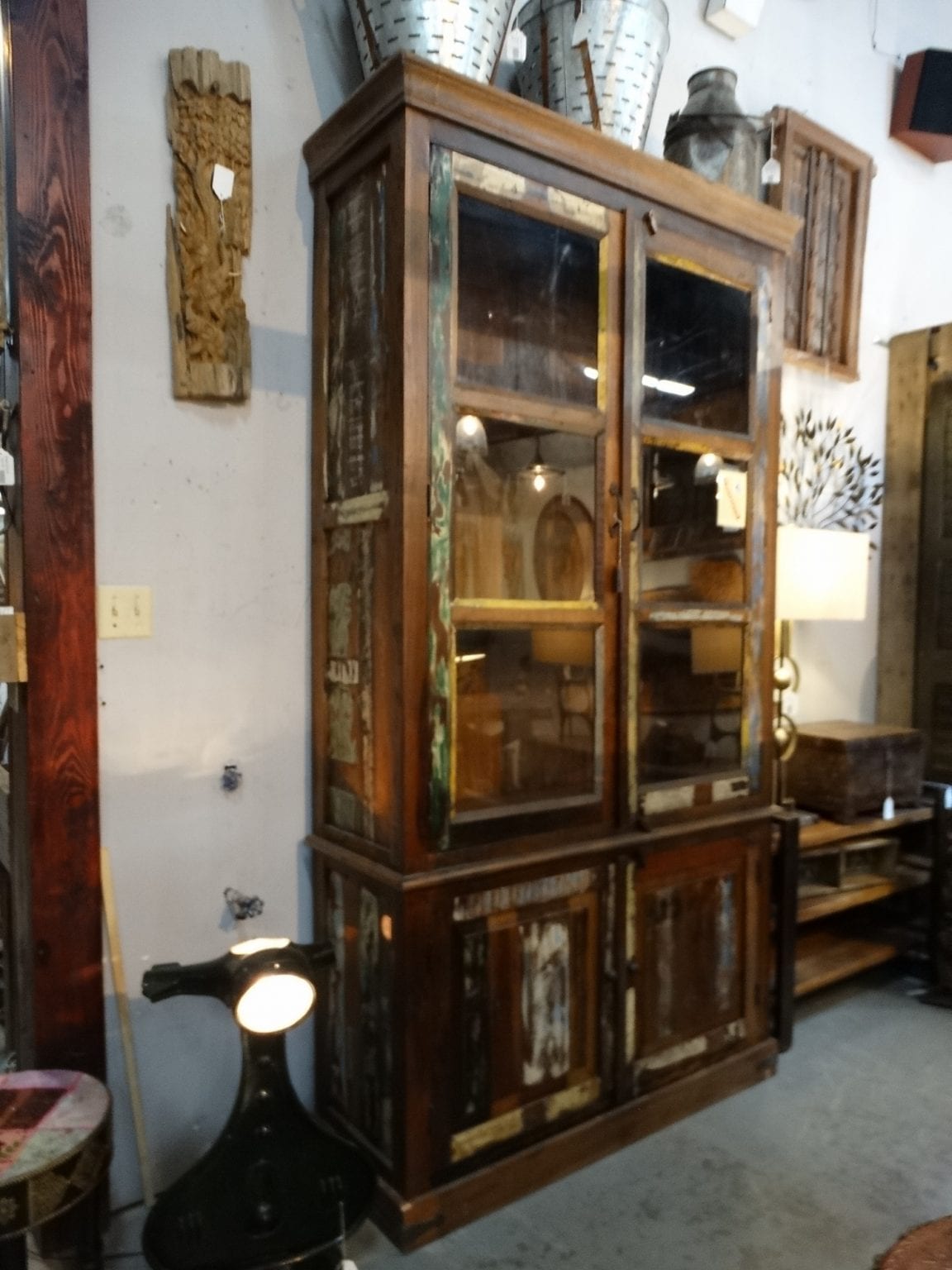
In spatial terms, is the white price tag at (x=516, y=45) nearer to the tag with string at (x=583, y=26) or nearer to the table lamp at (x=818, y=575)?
the tag with string at (x=583, y=26)

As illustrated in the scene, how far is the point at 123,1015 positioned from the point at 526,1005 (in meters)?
0.81

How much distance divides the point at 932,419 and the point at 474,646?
2.35 meters

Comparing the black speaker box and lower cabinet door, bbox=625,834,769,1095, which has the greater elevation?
the black speaker box

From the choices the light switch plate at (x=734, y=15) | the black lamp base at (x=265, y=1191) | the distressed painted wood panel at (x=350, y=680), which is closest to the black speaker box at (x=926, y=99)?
the light switch plate at (x=734, y=15)

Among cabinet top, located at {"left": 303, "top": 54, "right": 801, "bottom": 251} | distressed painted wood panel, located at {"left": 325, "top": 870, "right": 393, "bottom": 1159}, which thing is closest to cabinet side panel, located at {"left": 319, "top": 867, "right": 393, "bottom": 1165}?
distressed painted wood panel, located at {"left": 325, "top": 870, "right": 393, "bottom": 1159}

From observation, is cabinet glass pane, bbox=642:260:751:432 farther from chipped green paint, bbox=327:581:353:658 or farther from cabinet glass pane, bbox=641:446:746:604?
chipped green paint, bbox=327:581:353:658

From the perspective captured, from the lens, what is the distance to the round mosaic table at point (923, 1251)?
994 millimetres

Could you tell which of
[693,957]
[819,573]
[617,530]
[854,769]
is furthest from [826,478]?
[693,957]

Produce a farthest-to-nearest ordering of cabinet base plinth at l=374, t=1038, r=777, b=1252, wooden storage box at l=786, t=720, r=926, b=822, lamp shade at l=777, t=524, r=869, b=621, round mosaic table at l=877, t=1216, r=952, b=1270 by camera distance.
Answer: wooden storage box at l=786, t=720, r=926, b=822, lamp shade at l=777, t=524, r=869, b=621, cabinet base plinth at l=374, t=1038, r=777, b=1252, round mosaic table at l=877, t=1216, r=952, b=1270

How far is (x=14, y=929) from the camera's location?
1.86 metres

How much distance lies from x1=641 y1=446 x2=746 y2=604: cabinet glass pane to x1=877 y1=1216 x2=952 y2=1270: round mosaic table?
1.31m

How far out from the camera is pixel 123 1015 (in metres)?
1.75

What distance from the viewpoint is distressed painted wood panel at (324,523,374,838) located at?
1.80m

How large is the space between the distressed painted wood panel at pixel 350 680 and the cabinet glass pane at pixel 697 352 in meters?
0.80
